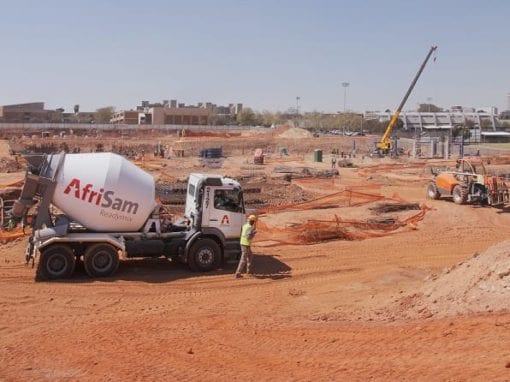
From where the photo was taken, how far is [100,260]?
585 inches

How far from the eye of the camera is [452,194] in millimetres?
28781

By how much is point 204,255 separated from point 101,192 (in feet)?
10.1

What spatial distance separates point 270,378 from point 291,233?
42.4 feet

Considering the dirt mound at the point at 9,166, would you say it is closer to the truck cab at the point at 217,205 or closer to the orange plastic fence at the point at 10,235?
the orange plastic fence at the point at 10,235

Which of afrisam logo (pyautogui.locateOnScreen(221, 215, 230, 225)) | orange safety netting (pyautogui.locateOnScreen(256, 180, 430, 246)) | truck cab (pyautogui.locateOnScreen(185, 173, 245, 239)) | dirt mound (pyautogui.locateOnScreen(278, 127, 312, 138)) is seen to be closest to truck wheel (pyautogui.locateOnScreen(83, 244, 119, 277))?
truck cab (pyautogui.locateOnScreen(185, 173, 245, 239))

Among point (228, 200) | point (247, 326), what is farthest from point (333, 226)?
point (247, 326)

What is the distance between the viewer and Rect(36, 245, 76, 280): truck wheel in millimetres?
14469

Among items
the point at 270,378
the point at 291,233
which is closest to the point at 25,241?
the point at 291,233

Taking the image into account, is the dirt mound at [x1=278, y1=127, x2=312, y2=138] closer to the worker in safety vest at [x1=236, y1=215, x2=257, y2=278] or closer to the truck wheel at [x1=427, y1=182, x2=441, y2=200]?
the truck wheel at [x1=427, y1=182, x2=441, y2=200]

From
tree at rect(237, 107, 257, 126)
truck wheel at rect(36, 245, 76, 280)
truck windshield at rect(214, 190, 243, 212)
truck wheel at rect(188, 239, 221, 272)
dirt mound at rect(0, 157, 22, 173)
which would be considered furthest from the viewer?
tree at rect(237, 107, 257, 126)

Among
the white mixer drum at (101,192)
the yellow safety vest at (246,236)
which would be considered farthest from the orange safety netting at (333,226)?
the white mixer drum at (101,192)

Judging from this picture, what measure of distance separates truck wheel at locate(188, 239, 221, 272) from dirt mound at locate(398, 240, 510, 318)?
554 cm

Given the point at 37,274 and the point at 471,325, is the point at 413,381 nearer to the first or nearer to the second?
the point at 471,325

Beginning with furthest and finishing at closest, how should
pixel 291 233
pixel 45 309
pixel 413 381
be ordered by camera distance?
pixel 291 233 < pixel 45 309 < pixel 413 381
